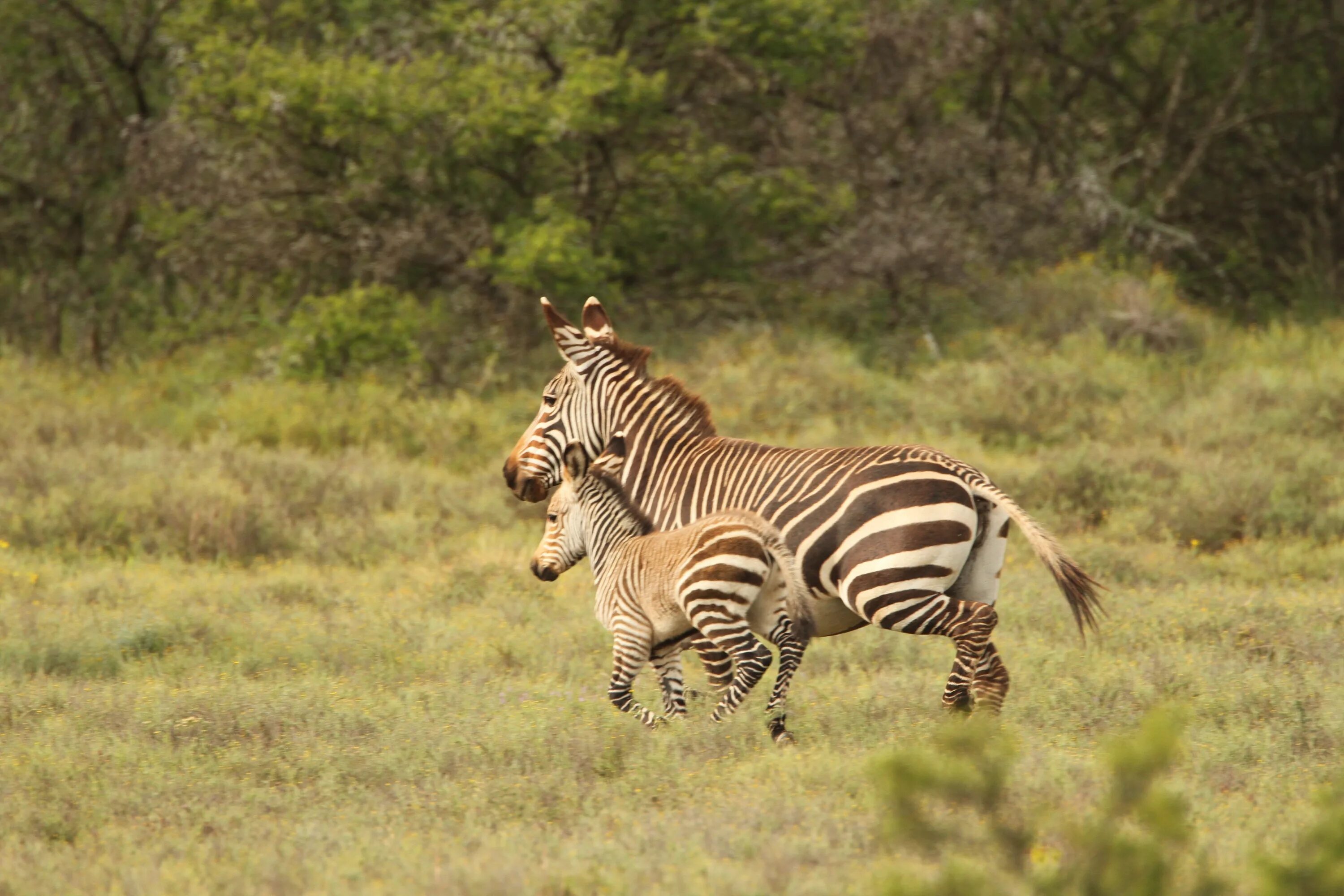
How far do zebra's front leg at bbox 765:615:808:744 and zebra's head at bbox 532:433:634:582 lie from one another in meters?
0.94

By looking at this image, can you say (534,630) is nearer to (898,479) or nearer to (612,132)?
(898,479)

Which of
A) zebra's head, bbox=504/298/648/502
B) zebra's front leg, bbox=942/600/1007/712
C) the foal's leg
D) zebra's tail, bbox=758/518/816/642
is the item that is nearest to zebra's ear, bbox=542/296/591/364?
zebra's head, bbox=504/298/648/502

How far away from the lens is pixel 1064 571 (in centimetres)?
604

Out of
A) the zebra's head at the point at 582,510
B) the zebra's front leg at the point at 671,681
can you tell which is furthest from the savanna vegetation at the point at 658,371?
the zebra's head at the point at 582,510

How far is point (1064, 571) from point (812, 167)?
13020 mm

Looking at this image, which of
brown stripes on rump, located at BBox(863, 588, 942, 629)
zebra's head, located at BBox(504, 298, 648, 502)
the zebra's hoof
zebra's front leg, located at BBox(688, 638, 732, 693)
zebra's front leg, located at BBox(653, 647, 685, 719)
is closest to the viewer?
brown stripes on rump, located at BBox(863, 588, 942, 629)

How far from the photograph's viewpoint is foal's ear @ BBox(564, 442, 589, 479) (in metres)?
7.09

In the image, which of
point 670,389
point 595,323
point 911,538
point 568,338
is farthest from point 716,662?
point 595,323

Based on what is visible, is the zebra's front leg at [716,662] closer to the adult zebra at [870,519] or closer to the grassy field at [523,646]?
the adult zebra at [870,519]

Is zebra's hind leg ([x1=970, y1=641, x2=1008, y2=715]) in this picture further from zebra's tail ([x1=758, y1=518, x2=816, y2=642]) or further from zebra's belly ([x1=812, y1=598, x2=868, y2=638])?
zebra's tail ([x1=758, y1=518, x2=816, y2=642])

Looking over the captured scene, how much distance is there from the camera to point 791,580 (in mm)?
6184

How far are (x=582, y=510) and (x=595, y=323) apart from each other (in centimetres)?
97

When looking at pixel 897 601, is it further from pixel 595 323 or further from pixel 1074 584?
pixel 595 323

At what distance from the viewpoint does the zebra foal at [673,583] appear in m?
6.08
